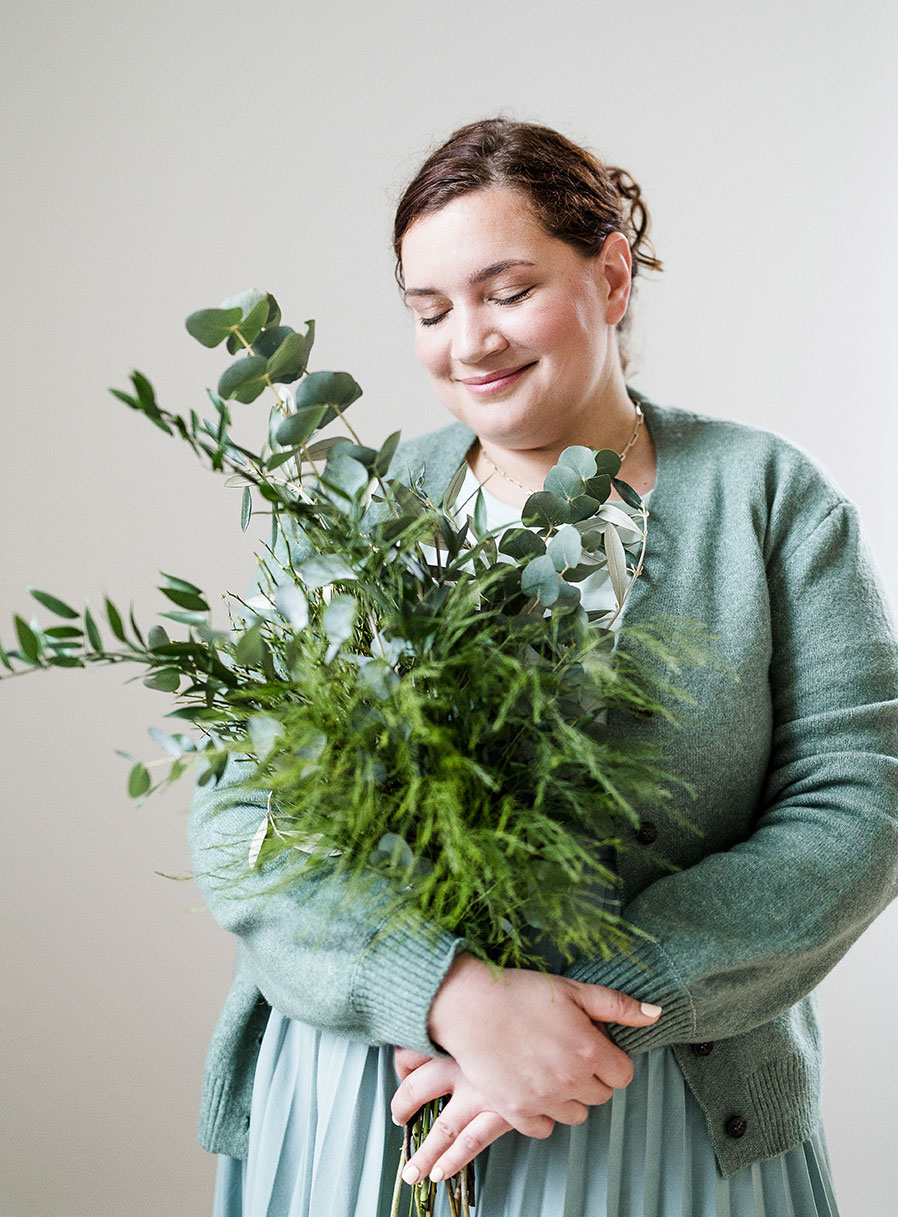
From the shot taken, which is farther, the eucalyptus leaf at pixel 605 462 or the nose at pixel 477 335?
the nose at pixel 477 335

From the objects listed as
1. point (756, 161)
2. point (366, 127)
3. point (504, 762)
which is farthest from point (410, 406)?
point (504, 762)

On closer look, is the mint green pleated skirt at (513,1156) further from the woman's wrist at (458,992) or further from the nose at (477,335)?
the nose at (477,335)

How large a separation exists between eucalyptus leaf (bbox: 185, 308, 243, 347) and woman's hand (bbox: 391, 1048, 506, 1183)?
56 cm

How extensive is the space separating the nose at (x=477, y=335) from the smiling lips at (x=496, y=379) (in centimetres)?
3

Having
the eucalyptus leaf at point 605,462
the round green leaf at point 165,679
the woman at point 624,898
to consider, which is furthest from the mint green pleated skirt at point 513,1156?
the eucalyptus leaf at point 605,462

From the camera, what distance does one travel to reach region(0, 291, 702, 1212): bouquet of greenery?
0.70 meters

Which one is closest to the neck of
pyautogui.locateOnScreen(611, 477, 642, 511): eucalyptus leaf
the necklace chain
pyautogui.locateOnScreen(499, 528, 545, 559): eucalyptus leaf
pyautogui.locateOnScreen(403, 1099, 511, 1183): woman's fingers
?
the necklace chain

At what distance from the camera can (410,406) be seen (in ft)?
6.16

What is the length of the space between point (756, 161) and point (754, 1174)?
158cm

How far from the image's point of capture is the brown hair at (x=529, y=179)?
1032mm

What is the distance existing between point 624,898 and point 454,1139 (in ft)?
0.77

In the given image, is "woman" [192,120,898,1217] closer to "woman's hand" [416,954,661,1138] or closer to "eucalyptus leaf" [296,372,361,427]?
"woman's hand" [416,954,661,1138]

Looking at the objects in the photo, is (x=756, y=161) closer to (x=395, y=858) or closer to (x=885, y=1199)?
(x=395, y=858)

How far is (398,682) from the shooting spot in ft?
2.28
